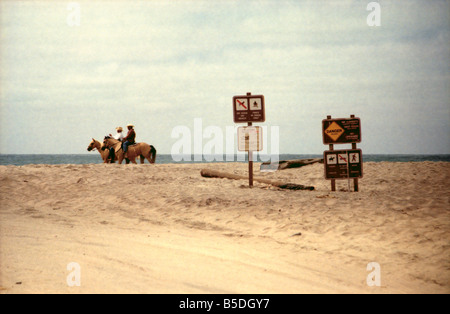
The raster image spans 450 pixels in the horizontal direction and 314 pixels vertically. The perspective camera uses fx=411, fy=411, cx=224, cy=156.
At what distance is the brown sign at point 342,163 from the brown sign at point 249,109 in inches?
95.2

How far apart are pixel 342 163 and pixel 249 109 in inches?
129

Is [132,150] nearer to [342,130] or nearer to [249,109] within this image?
[249,109]

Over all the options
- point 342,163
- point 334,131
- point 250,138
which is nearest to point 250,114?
point 250,138

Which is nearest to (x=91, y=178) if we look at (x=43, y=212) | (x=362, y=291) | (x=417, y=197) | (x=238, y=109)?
(x=43, y=212)

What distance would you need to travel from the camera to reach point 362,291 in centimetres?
501

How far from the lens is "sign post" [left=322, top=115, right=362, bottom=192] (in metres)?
11.8

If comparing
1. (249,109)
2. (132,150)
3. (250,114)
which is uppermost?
(249,109)

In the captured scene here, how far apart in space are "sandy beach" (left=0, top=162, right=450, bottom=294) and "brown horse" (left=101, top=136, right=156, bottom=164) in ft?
27.4

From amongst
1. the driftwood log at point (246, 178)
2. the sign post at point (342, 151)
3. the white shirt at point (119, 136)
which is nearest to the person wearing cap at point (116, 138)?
the white shirt at point (119, 136)

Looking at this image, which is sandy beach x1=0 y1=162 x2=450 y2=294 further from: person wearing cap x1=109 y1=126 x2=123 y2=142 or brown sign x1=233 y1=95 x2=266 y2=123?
person wearing cap x1=109 y1=126 x2=123 y2=142

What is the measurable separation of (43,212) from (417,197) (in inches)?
348

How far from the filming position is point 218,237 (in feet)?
25.1
